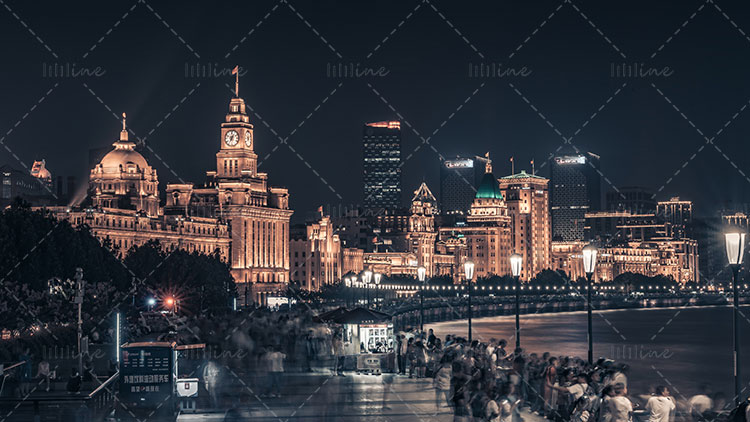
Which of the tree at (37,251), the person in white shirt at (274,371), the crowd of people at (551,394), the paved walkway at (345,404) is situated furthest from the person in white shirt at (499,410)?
the tree at (37,251)

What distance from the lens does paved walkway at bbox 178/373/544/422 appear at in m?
27.4

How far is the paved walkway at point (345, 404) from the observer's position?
2736cm

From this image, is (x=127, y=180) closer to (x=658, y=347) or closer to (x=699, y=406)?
(x=658, y=347)

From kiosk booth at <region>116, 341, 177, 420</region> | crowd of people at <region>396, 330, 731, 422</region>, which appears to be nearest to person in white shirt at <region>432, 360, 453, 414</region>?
crowd of people at <region>396, 330, 731, 422</region>

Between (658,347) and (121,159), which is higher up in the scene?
(121,159)

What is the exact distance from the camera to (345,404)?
1196 inches

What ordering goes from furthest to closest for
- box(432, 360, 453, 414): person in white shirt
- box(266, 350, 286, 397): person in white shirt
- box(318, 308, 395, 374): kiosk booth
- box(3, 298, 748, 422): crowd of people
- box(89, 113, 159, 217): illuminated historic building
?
box(89, 113, 159, 217): illuminated historic building, box(318, 308, 395, 374): kiosk booth, box(266, 350, 286, 397): person in white shirt, box(432, 360, 453, 414): person in white shirt, box(3, 298, 748, 422): crowd of people

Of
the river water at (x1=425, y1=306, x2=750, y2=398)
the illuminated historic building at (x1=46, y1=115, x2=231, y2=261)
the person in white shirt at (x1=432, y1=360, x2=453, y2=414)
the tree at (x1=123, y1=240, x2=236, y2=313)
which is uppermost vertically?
the illuminated historic building at (x1=46, y1=115, x2=231, y2=261)

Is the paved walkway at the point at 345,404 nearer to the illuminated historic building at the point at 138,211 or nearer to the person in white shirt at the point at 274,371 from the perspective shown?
the person in white shirt at the point at 274,371

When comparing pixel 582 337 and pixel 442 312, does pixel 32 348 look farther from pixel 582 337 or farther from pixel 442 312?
pixel 442 312

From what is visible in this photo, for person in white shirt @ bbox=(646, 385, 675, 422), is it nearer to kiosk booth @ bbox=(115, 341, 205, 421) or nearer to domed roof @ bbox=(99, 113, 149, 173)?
kiosk booth @ bbox=(115, 341, 205, 421)

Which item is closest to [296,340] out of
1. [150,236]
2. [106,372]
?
[106,372]

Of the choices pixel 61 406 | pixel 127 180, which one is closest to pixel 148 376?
pixel 61 406

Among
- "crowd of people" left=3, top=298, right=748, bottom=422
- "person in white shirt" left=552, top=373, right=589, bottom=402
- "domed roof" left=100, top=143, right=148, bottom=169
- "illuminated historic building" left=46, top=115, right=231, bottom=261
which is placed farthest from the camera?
"domed roof" left=100, top=143, right=148, bottom=169
